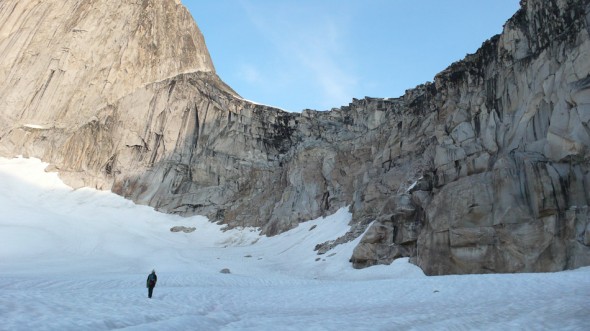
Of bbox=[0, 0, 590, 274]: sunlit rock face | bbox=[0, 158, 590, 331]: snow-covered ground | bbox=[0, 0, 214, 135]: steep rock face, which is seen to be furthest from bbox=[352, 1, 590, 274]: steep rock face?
bbox=[0, 0, 214, 135]: steep rock face

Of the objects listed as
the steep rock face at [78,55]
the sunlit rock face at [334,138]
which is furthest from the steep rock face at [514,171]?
the steep rock face at [78,55]

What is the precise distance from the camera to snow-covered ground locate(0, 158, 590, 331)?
10836 millimetres

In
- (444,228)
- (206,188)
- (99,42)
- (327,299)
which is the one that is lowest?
(327,299)

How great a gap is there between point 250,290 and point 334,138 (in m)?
44.2

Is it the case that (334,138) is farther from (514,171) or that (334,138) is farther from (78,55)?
(78,55)

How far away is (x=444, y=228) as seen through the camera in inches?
1054

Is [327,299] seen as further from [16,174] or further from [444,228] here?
[16,174]

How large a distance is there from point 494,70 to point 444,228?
1708cm

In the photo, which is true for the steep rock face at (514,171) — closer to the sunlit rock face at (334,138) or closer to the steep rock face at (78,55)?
the sunlit rock face at (334,138)

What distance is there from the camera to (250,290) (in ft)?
70.6

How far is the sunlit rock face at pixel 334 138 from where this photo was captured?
→ 24.8m

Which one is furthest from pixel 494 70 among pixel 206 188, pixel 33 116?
pixel 33 116

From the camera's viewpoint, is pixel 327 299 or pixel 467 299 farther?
pixel 327 299

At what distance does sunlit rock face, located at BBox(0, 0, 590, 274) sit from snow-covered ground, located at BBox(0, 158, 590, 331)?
152 inches
